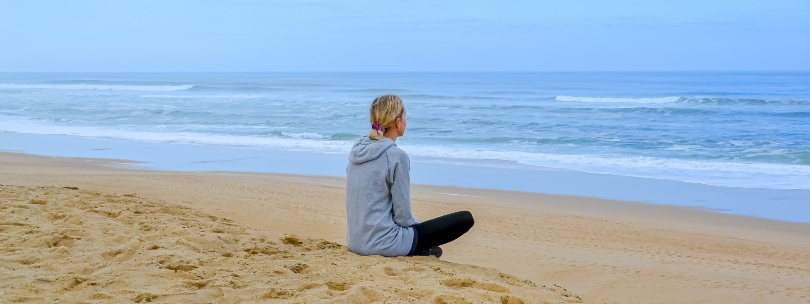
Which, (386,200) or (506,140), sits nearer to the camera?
(386,200)

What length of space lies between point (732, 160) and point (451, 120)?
42.1 ft

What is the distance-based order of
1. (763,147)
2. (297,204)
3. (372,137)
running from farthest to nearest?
(763,147)
(297,204)
(372,137)

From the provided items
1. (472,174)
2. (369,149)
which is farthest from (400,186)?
(472,174)

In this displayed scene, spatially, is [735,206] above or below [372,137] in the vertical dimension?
below

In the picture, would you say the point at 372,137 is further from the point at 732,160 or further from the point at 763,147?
the point at 763,147

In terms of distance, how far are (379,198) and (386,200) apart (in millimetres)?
67

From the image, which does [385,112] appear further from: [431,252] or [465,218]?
[431,252]

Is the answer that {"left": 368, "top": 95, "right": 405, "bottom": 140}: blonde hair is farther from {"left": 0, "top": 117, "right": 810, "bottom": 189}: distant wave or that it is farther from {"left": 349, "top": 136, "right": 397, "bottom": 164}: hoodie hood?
{"left": 0, "top": 117, "right": 810, "bottom": 189}: distant wave

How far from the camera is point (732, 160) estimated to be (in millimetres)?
16109

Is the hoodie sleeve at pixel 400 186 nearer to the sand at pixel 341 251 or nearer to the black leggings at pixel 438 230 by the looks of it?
the black leggings at pixel 438 230

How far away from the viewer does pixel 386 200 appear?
4.79 metres

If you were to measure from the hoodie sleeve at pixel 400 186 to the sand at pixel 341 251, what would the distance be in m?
0.31

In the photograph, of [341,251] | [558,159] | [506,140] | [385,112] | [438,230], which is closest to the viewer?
[385,112]

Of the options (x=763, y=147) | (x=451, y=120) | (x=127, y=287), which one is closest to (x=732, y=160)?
(x=763, y=147)
